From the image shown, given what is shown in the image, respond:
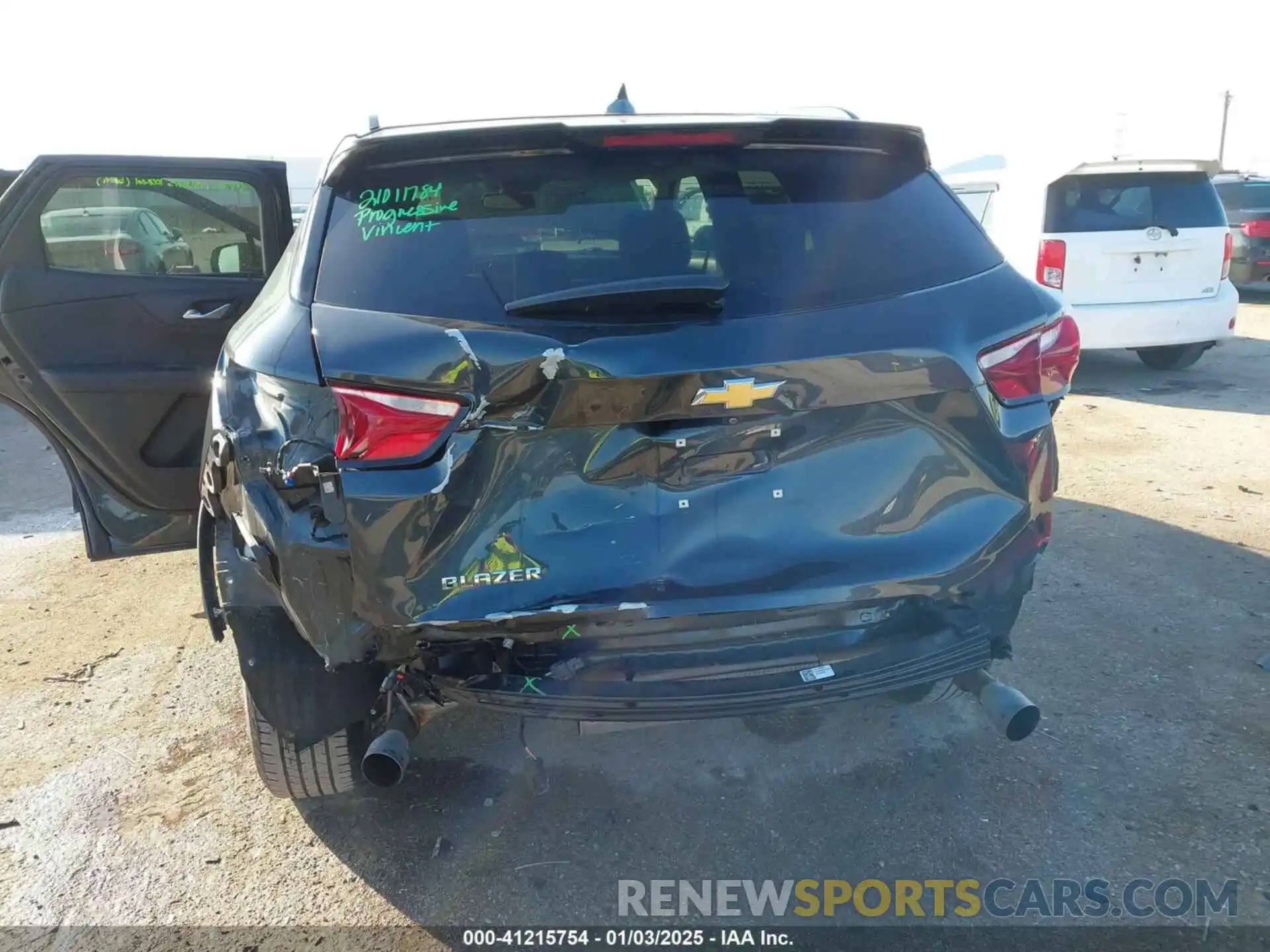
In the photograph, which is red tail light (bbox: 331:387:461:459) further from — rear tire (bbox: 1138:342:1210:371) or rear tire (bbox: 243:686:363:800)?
rear tire (bbox: 1138:342:1210:371)

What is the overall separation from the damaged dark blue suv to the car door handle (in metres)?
1.12

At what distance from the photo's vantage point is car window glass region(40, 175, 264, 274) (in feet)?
11.9

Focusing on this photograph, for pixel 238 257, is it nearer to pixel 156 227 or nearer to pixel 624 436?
pixel 156 227

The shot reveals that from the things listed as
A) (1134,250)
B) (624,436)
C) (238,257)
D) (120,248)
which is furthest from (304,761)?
(1134,250)

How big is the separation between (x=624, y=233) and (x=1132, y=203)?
24.0 ft

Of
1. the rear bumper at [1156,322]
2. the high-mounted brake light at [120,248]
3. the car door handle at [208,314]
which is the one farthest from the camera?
the rear bumper at [1156,322]

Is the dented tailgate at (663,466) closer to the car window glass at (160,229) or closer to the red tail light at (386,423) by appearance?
the red tail light at (386,423)

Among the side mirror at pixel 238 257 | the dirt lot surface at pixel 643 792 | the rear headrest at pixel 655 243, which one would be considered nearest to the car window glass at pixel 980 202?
the dirt lot surface at pixel 643 792

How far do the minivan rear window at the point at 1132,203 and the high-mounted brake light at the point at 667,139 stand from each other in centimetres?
654

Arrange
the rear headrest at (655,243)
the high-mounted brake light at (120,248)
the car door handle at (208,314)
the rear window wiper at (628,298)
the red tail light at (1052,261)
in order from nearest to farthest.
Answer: the rear window wiper at (628,298) → the rear headrest at (655,243) → the car door handle at (208,314) → the high-mounted brake light at (120,248) → the red tail light at (1052,261)

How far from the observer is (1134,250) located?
7918 mm

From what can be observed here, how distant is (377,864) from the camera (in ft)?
8.87

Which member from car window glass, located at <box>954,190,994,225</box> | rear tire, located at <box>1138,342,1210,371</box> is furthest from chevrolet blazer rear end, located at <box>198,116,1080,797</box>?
rear tire, located at <box>1138,342,1210,371</box>

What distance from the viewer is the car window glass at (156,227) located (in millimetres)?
3641
